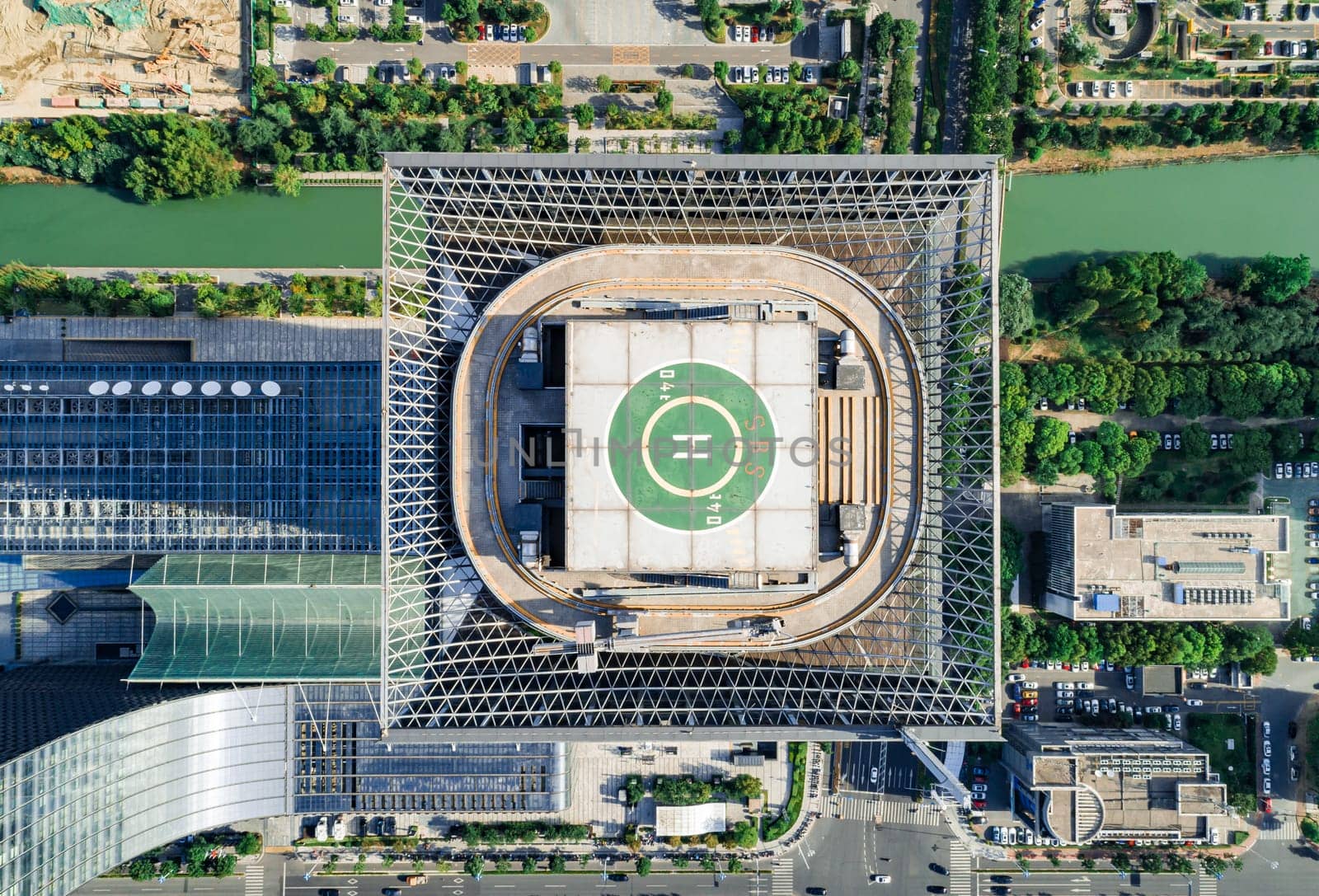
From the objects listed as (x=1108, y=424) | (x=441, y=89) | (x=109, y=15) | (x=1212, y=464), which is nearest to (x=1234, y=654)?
(x=1212, y=464)

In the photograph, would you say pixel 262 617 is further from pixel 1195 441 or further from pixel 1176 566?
pixel 1195 441

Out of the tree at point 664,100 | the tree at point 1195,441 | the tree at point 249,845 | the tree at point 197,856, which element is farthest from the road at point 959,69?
the tree at point 197,856

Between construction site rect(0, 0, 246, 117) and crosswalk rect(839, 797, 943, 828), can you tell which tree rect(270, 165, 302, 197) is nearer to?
construction site rect(0, 0, 246, 117)

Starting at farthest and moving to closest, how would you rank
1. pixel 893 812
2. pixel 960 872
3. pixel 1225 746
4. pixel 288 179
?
pixel 893 812
pixel 1225 746
pixel 960 872
pixel 288 179

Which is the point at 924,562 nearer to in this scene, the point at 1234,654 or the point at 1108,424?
the point at 1108,424

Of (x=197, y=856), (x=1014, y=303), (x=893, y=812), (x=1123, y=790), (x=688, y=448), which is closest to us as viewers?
(x=688, y=448)

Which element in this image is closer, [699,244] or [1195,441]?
[699,244]

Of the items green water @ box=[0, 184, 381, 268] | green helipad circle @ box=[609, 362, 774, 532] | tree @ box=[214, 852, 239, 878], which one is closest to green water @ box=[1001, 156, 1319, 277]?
green helipad circle @ box=[609, 362, 774, 532]

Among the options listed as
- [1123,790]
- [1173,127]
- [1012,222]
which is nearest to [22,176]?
[1012,222]
